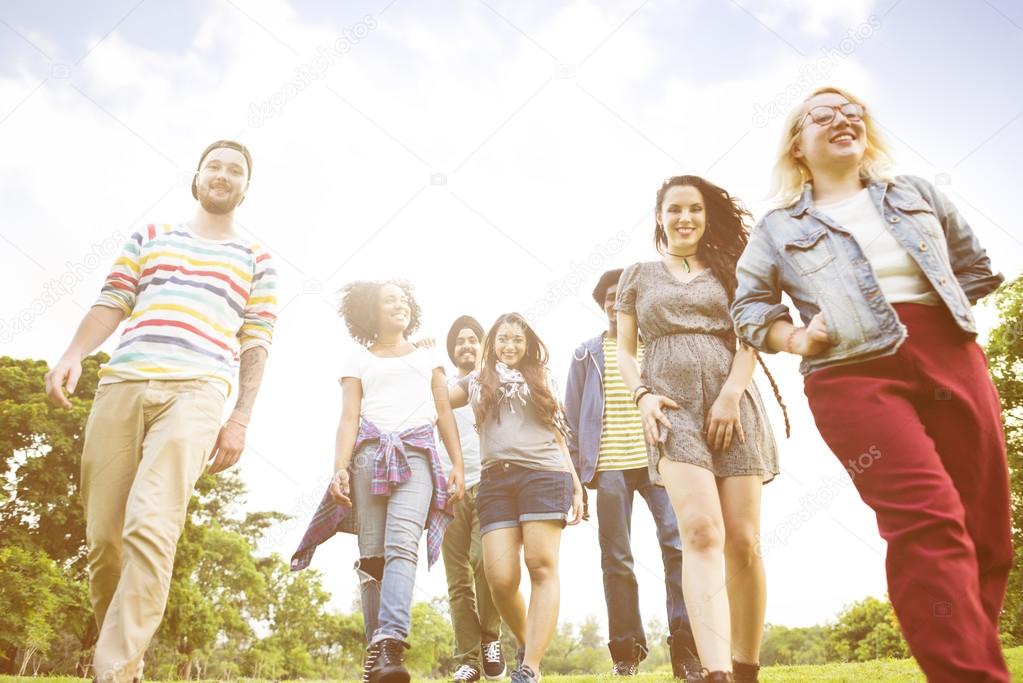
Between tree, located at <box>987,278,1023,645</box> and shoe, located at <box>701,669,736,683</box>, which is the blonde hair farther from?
tree, located at <box>987,278,1023,645</box>

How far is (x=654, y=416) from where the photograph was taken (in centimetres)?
331

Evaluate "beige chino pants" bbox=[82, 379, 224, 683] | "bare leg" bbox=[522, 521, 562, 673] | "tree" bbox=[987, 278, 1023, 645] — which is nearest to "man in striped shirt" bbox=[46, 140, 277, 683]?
"beige chino pants" bbox=[82, 379, 224, 683]

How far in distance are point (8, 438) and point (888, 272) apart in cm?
1966

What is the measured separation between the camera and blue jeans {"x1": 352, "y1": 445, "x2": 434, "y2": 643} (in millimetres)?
4016

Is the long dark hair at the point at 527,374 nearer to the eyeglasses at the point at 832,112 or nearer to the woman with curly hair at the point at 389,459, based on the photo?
the woman with curly hair at the point at 389,459

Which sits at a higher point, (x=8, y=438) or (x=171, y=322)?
(x=8, y=438)

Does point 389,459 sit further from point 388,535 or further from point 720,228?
point 720,228

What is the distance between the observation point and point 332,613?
1185 inches

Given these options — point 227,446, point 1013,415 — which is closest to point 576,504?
point 227,446

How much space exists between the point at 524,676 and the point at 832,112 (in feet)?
9.37

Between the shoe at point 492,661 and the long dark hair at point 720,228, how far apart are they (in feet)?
9.51

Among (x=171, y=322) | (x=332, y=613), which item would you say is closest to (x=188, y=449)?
(x=171, y=322)

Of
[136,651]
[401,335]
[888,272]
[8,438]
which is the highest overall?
[8,438]

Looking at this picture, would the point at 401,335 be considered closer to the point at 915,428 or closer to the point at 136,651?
the point at 136,651
